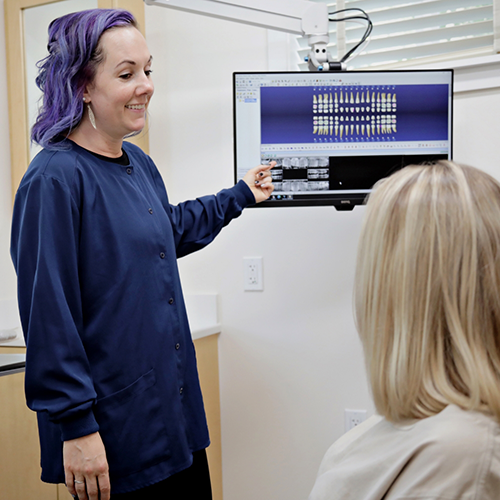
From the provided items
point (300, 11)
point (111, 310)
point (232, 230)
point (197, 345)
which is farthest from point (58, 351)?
point (300, 11)

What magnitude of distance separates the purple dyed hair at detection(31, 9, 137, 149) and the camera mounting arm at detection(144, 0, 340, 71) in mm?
411

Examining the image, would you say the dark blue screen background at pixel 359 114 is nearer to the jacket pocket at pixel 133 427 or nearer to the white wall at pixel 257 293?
the white wall at pixel 257 293

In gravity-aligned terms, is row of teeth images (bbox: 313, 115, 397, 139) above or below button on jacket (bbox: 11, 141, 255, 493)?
above

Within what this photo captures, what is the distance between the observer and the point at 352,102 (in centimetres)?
151

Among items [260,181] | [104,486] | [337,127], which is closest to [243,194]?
[260,181]

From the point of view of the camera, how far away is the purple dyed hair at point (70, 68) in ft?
3.49

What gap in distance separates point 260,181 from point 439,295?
0.92 meters

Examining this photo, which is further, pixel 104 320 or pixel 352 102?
pixel 352 102

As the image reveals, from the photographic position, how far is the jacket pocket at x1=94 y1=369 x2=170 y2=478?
1.02 m

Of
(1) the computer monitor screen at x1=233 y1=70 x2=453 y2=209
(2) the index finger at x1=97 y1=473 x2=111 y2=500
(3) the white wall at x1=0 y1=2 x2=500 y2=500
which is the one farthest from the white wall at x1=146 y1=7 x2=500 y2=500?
(2) the index finger at x1=97 y1=473 x2=111 y2=500

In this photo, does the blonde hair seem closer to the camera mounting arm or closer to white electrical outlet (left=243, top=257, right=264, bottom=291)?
the camera mounting arm

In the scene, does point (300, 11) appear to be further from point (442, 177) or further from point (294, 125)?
point (442, 177)

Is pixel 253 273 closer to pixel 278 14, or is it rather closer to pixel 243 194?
pixel 243 194

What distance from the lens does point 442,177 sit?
64 centimetres
